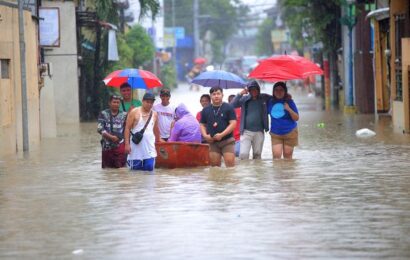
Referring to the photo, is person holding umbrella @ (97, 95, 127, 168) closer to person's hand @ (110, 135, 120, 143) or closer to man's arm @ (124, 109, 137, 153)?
person's hand @ (110, 135, 120, 143)

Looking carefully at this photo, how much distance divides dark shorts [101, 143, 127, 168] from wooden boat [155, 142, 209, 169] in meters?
0.54

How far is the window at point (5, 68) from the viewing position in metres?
22.1

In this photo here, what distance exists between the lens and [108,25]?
38.9 m

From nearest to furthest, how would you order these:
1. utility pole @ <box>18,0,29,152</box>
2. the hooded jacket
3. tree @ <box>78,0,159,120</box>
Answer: the hooded jacket
utility pole @ <box>18,0,29,152</box>
tree @ <box>78,0,159,120</box>

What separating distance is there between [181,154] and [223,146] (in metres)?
0.67

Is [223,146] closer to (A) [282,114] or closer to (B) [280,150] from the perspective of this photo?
(A) [282,114]

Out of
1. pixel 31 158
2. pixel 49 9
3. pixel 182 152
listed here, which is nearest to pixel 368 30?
pixel 49 9

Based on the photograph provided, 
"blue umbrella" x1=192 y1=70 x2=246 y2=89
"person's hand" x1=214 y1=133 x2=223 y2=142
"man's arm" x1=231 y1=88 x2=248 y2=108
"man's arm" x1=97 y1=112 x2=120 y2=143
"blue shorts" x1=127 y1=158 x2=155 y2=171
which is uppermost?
"blue umbrella" x1=192 y1=70 x2=246 y2=89

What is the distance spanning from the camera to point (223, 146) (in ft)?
55.2

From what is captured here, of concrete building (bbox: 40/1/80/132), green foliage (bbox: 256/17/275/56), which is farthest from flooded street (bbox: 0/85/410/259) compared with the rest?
green foliage (bbox: 256/17/275/56)

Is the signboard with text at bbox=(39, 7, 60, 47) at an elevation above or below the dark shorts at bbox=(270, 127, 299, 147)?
above

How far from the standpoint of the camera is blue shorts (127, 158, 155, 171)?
16.1 metres

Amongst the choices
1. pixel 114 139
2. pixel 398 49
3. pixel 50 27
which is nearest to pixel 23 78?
pixel 114 139

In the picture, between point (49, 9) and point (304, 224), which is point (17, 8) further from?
point (304, 224)
